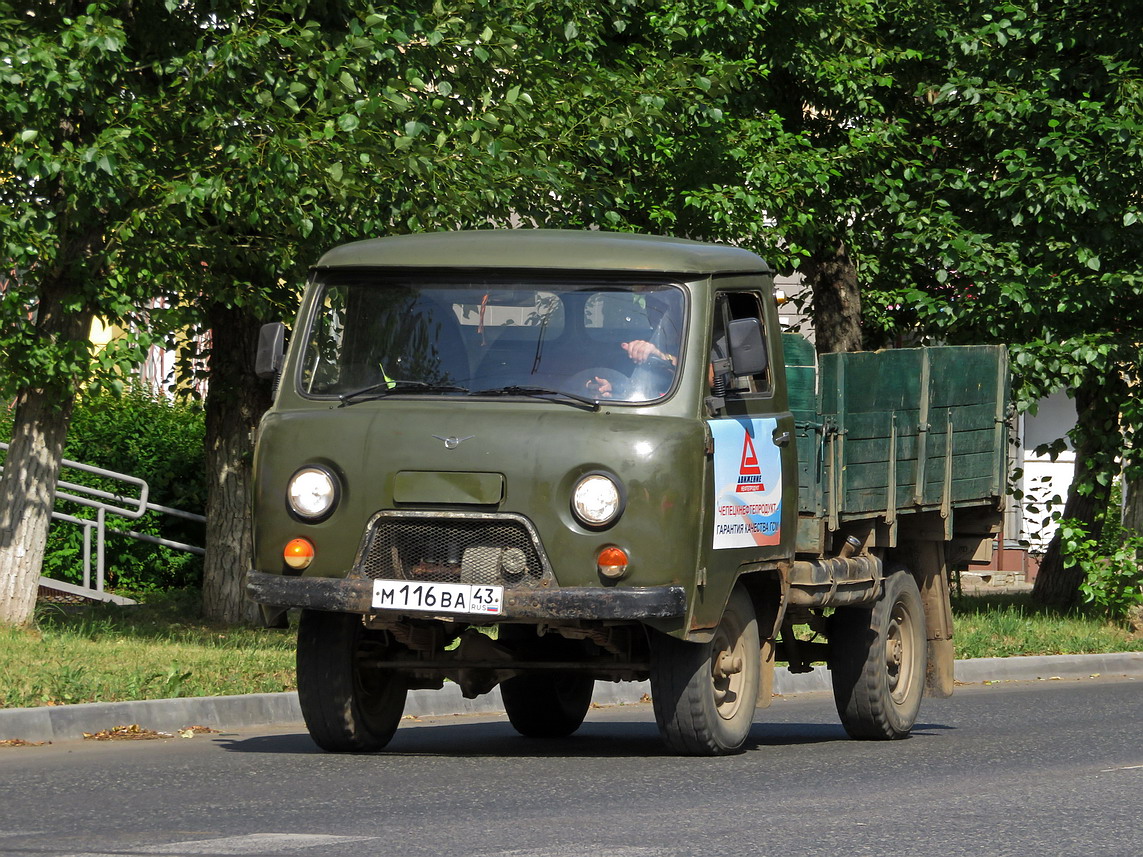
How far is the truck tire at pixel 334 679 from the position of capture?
970 cm

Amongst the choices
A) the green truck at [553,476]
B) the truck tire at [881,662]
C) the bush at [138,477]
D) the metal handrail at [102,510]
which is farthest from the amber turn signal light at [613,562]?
the bush at [138,477]

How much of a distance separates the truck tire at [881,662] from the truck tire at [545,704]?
1390mm

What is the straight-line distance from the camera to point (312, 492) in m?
9.29

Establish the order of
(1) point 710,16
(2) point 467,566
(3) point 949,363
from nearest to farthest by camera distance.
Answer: (2) point 467,566 < (3) point 949,363 < (1) point 710,16

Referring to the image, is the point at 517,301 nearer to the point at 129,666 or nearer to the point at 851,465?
the point at 851,465

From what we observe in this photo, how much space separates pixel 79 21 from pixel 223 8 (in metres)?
1.38

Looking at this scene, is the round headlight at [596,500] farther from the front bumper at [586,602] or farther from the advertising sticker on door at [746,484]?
the advertising sticker on door at [746,484]

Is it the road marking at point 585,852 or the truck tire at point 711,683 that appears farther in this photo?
the truck tire at point 711,683

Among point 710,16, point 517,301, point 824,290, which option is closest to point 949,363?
point 517,301

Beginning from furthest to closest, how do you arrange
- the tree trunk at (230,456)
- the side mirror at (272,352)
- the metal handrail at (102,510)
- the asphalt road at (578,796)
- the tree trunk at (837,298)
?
the tree trunk at (837,298) < the metal handrail at (102,510) < the tree trunk at (230,456) < the side mirror at (272,352) < the asphalt road at (578,796)

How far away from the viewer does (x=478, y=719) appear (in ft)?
42.1

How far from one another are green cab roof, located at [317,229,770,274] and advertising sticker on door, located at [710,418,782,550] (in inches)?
30.5

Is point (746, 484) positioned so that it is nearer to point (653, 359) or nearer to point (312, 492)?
point (653, 359)

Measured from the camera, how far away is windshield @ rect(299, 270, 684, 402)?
9492 mm
